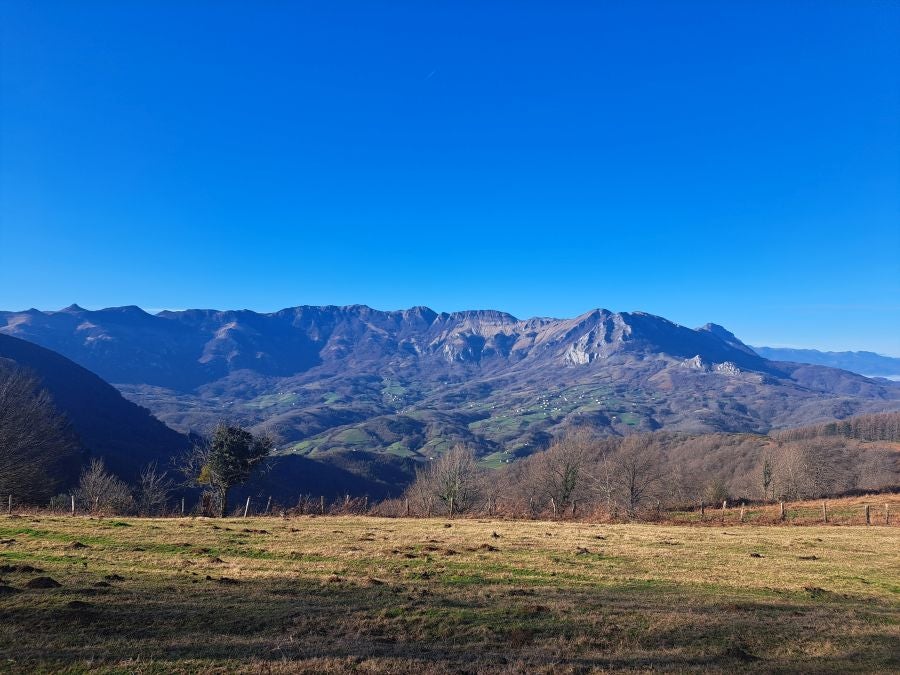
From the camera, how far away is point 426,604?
15.3 m

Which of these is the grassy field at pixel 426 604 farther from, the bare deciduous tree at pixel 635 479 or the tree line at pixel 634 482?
the bare deciduous tree at pixel 635 479

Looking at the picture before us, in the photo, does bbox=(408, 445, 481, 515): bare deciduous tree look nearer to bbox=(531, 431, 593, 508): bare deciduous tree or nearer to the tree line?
the tree line

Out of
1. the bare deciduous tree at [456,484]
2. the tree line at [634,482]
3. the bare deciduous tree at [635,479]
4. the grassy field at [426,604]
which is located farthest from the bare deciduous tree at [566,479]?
the grassy field at [426,604]

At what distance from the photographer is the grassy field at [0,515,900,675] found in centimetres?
1080

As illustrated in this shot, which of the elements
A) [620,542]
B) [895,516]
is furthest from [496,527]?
[895,516]

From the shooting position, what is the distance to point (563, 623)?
1363cm

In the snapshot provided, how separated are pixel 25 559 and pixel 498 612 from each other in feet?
61.3

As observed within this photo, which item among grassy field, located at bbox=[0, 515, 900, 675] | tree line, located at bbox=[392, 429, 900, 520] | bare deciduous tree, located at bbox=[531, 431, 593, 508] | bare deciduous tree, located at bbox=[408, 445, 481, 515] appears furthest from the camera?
bare deciduous tree, located at bbox=[531, 431, 593, 508]

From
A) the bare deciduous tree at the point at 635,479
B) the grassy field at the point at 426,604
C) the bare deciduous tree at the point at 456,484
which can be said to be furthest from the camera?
the bare deciduous tree at the point at 635,479

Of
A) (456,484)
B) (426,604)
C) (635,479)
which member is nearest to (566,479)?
(635,479)

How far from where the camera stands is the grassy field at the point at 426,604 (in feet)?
35.4

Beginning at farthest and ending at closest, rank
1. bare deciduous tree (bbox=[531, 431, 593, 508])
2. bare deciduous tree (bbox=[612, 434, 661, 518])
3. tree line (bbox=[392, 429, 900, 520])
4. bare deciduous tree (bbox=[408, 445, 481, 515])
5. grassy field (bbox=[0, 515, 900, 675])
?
bare deciduous tree (bbox=[612, 434, 661, 518]) < bare deciduous tree (bbox=[531, 431, 593, 508]) < bare deciduous tree (bbox=[408, 445, 481, 515]) < tree line (bbox=[392, 429, 900, 520]) < grassy field (bbox=[0, 515, 900, 675])

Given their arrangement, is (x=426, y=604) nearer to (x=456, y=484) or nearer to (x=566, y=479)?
(x=456, y=484)

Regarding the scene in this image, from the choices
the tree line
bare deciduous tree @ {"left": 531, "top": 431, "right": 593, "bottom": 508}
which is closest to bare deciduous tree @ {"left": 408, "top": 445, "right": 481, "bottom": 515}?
the tree line
